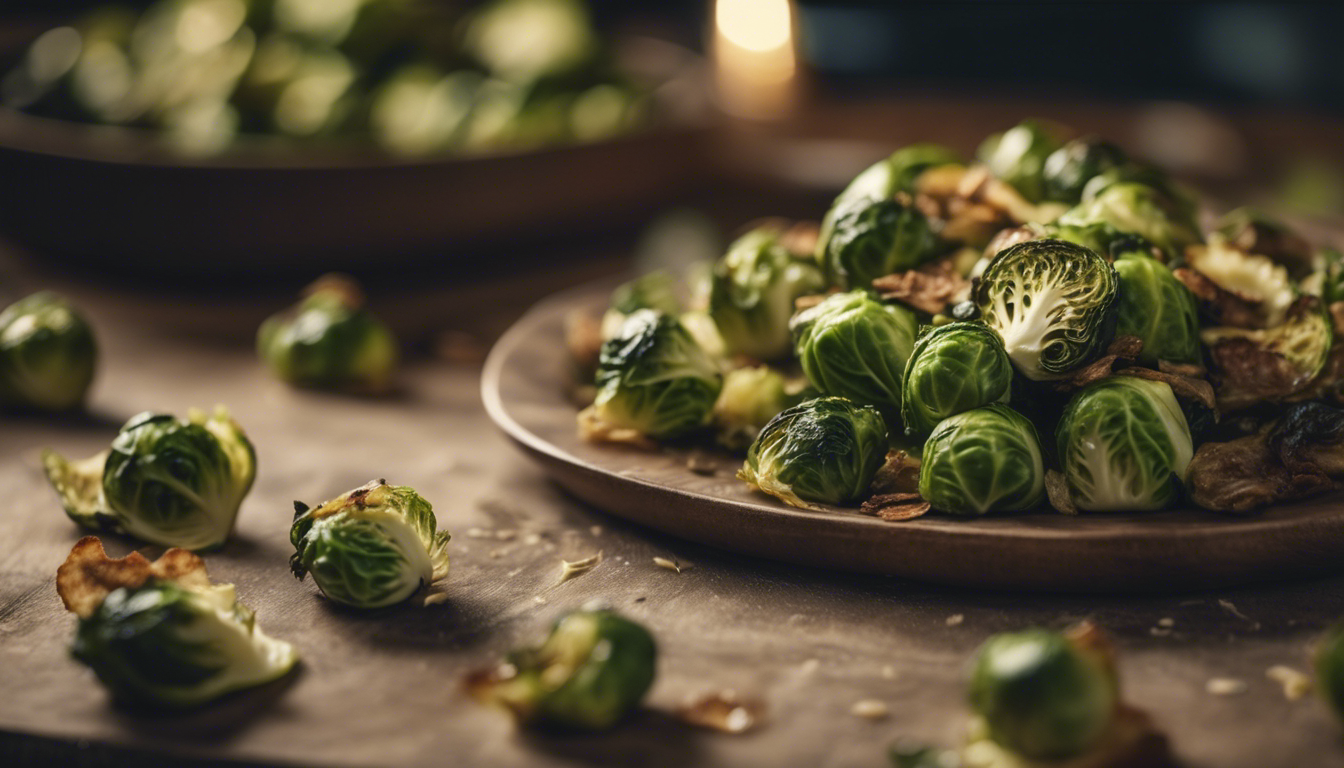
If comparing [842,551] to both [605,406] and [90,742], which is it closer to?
[605,406]

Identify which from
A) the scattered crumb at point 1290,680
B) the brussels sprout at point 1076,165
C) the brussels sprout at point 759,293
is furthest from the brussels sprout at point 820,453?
the brussels sprout at point 1076,165

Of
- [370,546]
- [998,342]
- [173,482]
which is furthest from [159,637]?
[998,342]

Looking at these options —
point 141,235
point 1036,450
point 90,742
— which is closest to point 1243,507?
Answer: point 1036,450

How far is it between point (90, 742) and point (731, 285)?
1.81m

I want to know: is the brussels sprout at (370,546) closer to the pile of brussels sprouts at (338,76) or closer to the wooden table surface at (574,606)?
the wooden table surface at (574,606)

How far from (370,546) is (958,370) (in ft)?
4.15

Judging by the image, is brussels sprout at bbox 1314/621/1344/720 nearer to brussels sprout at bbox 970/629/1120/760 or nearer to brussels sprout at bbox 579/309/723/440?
brussels sprout at bbox 970/629/1120/760

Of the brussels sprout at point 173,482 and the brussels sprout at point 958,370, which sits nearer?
the brussels sprout at point 958,370

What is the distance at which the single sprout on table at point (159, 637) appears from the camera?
2070mm

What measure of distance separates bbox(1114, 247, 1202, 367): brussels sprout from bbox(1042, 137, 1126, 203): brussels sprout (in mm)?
556

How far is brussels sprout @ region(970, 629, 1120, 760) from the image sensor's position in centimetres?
A: 179

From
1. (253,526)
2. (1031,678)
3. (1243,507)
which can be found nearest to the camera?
(1031,678)

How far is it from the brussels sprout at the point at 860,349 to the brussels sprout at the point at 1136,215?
1.73ft

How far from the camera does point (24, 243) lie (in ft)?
16.6
